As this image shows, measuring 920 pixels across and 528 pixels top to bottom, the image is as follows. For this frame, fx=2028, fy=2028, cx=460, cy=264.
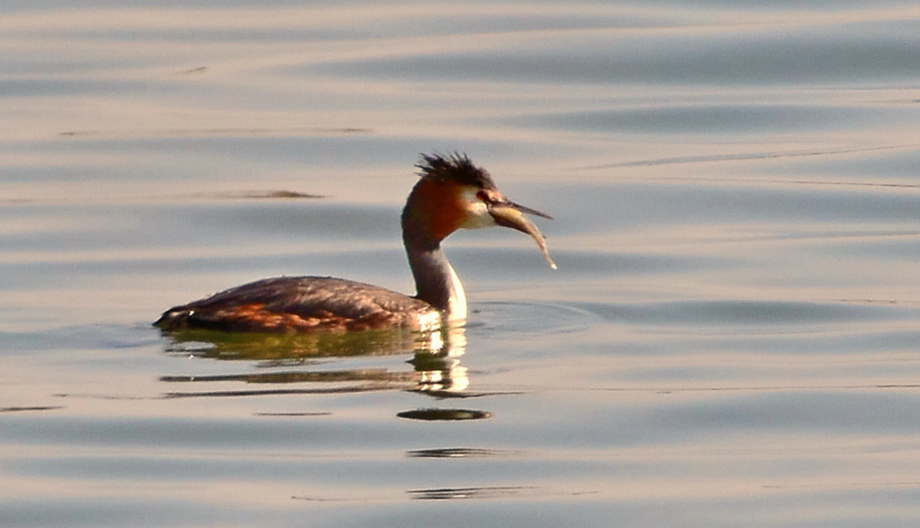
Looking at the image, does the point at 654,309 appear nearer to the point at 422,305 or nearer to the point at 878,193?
the point at 422,305

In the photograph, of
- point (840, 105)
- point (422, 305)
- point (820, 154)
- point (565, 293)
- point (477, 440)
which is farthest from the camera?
point (840, 105)

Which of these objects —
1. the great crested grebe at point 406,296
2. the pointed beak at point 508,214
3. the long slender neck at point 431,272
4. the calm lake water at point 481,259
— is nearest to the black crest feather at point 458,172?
the great crested grebe at point 406,296

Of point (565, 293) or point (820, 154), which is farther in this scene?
point (820, 154)

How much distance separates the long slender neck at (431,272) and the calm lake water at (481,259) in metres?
0.21

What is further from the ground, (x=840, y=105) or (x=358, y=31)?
(x=358, y=31)

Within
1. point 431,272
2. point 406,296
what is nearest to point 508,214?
point 431,272

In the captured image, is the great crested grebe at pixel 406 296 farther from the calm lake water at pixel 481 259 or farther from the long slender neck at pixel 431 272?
the calm lake water at pixel 481 259

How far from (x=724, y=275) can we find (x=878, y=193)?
110 inches

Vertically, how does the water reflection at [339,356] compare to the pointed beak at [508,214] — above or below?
below

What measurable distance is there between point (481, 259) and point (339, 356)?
336 centimetres

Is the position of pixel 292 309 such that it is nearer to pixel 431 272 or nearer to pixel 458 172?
pixel 431 272

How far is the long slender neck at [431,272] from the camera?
11156 mm

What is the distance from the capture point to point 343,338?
10.6m

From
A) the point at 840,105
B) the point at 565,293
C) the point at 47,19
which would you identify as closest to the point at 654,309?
the point at 565,293
